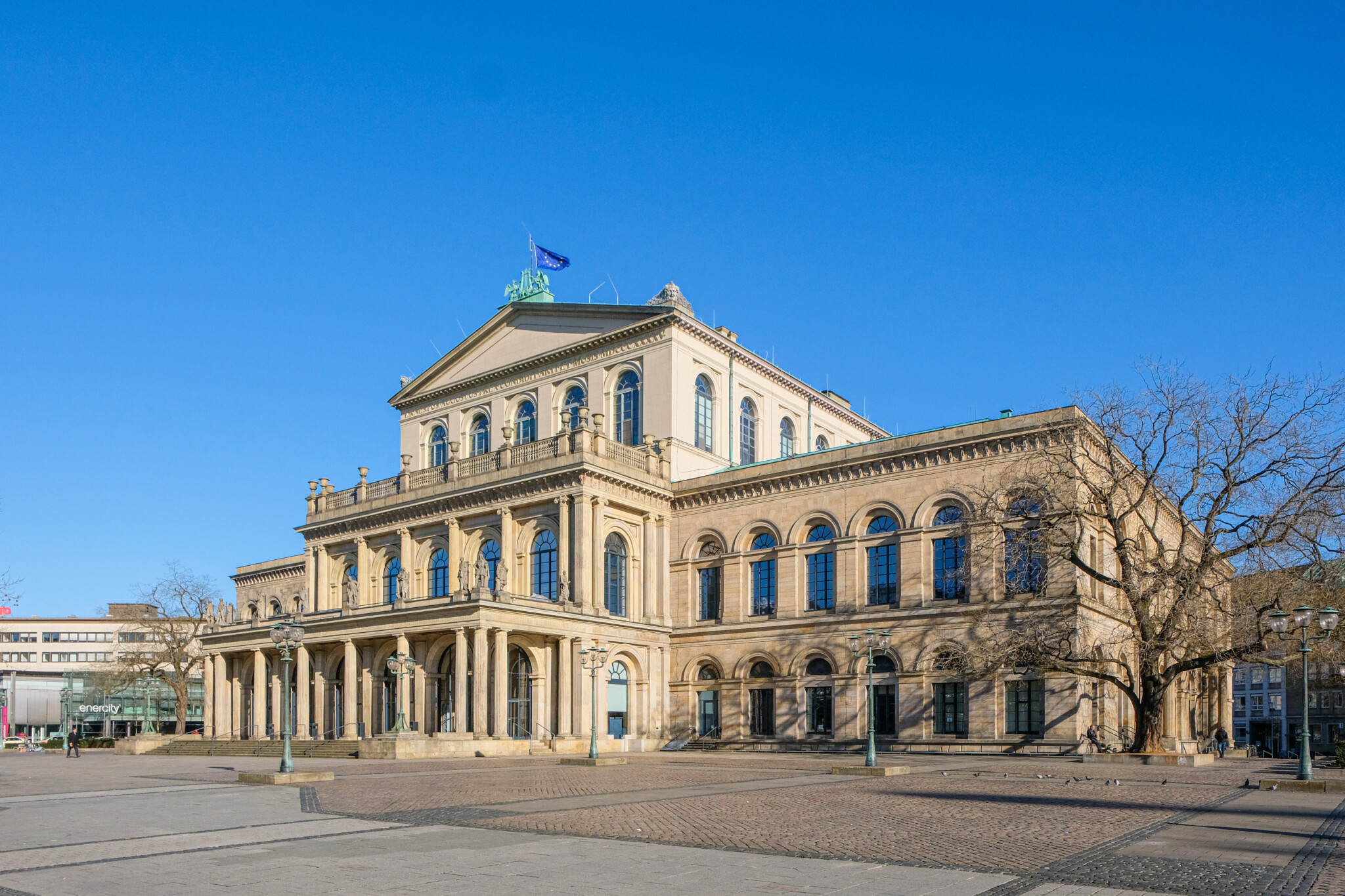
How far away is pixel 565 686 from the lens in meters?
47.0

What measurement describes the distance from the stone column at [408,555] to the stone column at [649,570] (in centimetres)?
1174

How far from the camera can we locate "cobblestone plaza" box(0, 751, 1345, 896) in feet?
38.2

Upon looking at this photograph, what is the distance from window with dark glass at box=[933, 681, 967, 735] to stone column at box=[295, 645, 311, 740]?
2948 centimetres

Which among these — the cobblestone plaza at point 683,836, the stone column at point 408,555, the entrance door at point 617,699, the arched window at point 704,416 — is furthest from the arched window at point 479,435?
the cobblestone plaza at point 683,836

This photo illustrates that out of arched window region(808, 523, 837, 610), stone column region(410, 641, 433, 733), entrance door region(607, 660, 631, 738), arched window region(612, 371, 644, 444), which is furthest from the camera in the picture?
arched window region(612, 371, 644, 444)

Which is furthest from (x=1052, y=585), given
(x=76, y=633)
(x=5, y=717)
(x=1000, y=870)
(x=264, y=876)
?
(x=76, y=633)

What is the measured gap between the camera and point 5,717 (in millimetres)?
87000

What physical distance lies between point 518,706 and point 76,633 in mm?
100713

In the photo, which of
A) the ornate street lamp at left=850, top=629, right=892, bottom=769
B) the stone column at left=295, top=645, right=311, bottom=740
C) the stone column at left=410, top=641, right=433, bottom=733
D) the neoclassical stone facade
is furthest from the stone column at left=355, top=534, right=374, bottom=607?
the ornate street lamp at left=850, top=629, right=892, bottom=769

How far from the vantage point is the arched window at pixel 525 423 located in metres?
59.7

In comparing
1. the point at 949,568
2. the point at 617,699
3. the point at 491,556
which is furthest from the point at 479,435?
the point at 949,568

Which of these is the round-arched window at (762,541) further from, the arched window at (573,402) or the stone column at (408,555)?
the stone column at (408,555)

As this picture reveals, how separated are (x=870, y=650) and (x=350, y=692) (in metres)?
26.9

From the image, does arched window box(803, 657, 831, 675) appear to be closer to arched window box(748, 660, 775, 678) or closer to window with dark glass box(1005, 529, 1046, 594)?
arched window box(748, 660, 775, 678)
